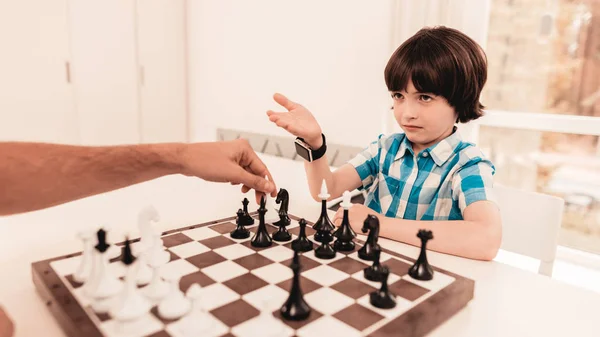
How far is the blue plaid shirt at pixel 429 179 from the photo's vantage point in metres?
1.32

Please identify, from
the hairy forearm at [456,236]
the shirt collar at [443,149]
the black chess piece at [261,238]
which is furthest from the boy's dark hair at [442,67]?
the black chess piece at [261,238]

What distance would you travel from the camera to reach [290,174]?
2.39 metres

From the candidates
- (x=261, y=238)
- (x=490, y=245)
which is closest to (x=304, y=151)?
(x=261, y=238)

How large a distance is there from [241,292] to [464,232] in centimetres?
62

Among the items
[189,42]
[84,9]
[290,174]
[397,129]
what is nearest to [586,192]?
[397,129]

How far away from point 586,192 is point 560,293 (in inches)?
67.0

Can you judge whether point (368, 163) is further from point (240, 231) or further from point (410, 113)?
point (240, 231)

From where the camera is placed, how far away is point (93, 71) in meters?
3.23

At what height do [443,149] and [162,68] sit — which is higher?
[162,68]

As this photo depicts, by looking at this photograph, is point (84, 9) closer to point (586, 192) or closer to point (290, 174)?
point (290, 174)

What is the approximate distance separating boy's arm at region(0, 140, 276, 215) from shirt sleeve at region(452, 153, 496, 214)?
59 centimetres

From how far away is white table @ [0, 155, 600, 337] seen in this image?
0.81m

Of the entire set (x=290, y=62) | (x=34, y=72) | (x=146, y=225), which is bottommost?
(x=146, y=225)

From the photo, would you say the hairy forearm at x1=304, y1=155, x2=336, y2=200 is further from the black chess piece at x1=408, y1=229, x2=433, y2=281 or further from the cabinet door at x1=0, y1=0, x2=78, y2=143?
the cabinet door at x1=0, y1=0, x2=78, y2=143
